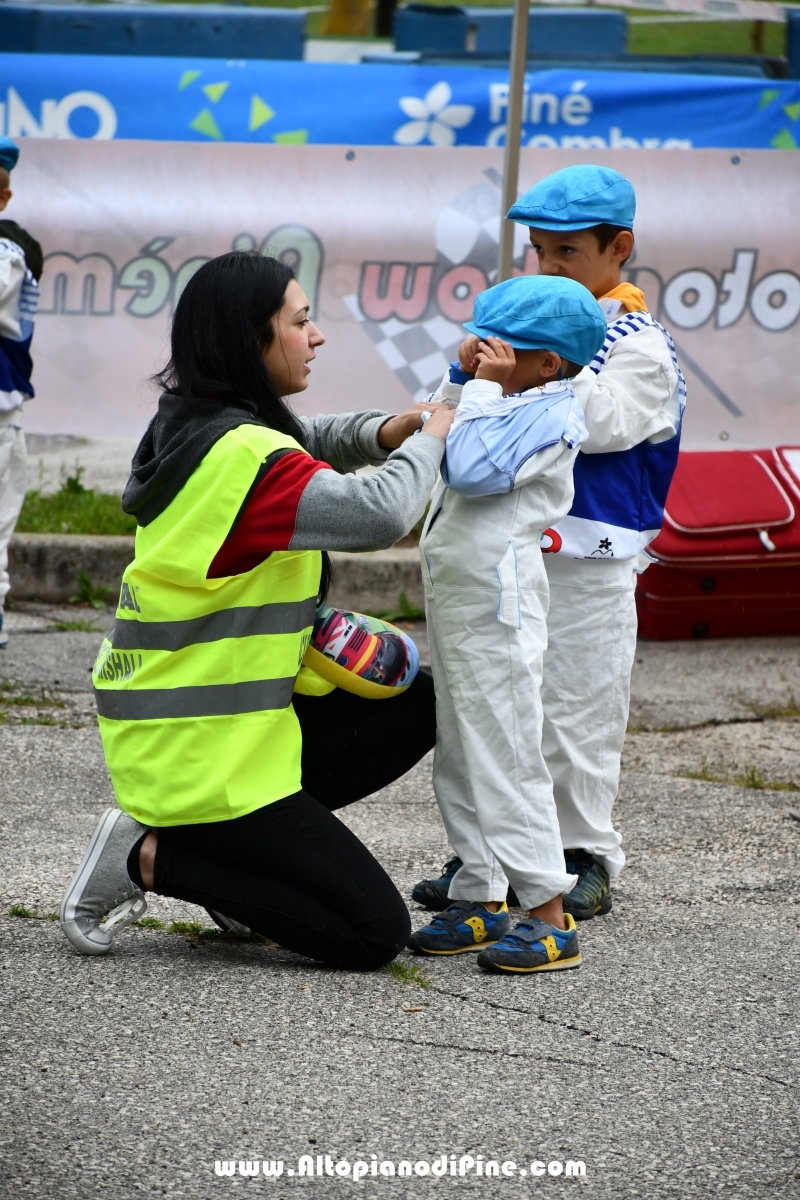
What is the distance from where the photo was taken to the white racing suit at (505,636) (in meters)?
2.80

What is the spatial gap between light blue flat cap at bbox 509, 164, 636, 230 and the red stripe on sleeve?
880mm

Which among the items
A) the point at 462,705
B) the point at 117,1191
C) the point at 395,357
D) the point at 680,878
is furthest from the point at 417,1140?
the point at 395,357

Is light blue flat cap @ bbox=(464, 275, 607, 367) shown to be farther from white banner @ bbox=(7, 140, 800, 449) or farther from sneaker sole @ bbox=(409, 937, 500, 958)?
white banner @ bbox=(7, 140, 800, 449)

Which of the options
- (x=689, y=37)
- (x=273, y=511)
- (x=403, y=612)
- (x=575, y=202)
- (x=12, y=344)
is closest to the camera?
(x=273, y=511)

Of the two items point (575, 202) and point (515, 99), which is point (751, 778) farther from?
point (515, 99)

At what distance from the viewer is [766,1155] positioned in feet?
7.25

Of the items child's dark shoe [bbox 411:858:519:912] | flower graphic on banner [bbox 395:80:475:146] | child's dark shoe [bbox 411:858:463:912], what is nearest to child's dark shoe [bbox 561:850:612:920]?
child's dark shoe [bbox 411:858:519:912]

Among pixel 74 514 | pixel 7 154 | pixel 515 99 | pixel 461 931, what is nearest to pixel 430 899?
pixel 461 931

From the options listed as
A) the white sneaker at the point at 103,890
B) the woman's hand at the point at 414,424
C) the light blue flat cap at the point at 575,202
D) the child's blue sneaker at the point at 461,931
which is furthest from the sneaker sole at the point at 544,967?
the light blue flat cap at the point at 575,202

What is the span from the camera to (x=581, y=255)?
322 cm

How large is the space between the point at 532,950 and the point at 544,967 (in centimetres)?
5

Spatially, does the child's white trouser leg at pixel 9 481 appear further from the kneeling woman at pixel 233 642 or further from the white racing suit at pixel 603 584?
the white racing suit at pixel 603 584

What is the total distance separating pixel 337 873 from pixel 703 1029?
73 centimetres

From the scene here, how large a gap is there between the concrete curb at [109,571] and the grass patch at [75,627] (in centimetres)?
35
